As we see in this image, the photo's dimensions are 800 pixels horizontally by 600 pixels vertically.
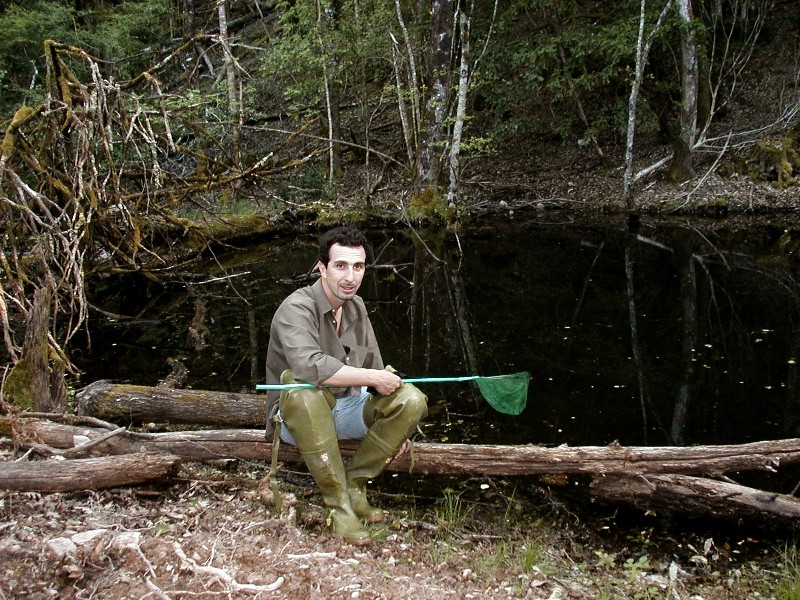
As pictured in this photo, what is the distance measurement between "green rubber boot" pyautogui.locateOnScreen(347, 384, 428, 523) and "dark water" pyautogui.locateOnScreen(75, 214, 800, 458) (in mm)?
1525

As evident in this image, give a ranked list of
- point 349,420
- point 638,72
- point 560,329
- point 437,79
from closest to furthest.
Result: point 349,420 < point 560,329 < point 437,79 < point 638,72

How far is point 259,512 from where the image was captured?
12.6ft

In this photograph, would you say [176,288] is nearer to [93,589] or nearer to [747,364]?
[747,364]

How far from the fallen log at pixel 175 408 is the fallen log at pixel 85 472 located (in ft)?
4.27

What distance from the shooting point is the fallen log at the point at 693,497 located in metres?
3.74

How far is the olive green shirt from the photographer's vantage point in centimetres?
358

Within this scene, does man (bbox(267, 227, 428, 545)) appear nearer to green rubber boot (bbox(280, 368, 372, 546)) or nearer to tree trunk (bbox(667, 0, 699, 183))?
green rubber boot (bbox(280, 368, 372, 546))

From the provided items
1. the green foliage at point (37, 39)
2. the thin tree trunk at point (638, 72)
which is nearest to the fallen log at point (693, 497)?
the green foliage at point (37, 39)

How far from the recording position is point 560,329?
8.37 metres

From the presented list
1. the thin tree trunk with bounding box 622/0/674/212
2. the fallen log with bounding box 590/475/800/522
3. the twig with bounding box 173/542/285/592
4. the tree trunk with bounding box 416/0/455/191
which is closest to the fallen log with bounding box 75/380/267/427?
the twig with bounding box 173/542/285/592

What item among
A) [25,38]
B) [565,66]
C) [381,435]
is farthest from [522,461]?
[565,66]

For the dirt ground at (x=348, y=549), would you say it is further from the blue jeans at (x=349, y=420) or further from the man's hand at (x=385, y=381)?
the man's hand at (x=385, y=381)

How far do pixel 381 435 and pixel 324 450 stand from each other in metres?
0.32

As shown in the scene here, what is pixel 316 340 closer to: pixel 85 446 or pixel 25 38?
pixel 85 446
